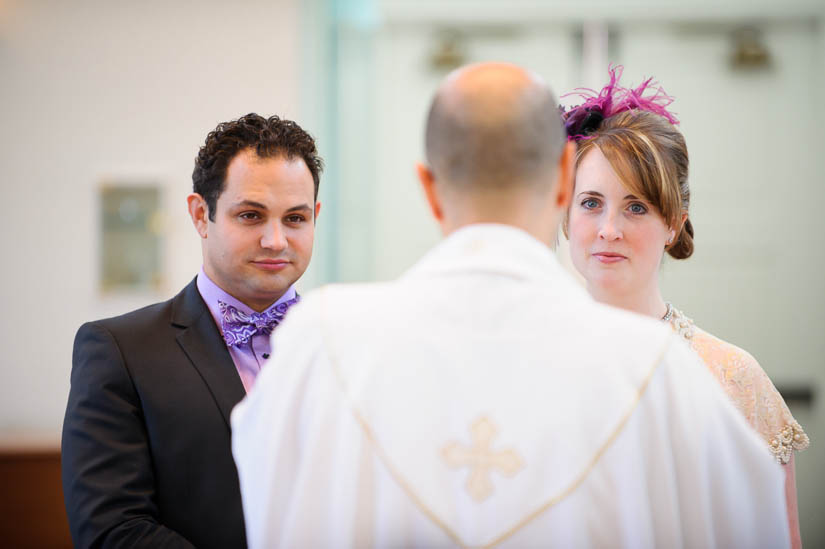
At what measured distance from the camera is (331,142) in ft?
14.3

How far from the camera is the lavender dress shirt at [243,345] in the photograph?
6.04 ft

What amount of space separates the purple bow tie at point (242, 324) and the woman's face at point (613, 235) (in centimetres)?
79

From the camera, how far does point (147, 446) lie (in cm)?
167

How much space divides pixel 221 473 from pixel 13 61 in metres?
3.80

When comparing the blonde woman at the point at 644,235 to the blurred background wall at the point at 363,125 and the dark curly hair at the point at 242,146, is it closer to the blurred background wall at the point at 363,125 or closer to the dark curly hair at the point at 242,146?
the dark curly hair at the point at 242,146

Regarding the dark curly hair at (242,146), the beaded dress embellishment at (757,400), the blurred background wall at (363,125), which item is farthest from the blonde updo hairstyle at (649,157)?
the blurred background wall at (363,125)

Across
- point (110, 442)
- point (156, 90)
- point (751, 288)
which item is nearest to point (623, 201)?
point (110, 442)

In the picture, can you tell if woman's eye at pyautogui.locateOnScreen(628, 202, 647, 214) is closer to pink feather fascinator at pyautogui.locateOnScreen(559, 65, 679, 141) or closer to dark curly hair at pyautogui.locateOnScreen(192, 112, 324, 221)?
pink feather fascinator at pyautogui.locateOnScreen(559, 65, 679, 141)

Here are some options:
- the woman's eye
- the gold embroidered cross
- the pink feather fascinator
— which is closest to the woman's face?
the woman's eye

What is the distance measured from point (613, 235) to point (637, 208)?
0.11 meters

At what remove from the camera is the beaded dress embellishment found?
1863 mm

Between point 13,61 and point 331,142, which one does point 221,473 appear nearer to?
point 331,142

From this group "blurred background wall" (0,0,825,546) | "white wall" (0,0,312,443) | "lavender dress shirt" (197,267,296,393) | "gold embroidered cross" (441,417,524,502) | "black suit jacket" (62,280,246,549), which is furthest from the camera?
"white wall" (0,0,312,443)

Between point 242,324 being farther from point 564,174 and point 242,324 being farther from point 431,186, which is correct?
point 564,174
